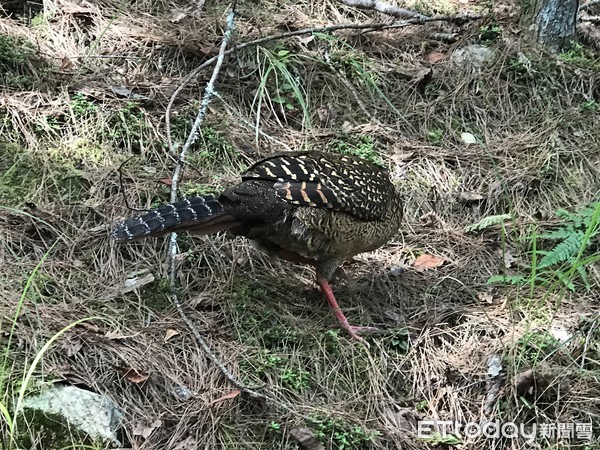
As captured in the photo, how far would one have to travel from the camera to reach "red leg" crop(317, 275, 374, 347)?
3619 mm

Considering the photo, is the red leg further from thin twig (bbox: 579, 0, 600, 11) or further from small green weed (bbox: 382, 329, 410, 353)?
thin twig (bbox: 579, 0, 600, 11)

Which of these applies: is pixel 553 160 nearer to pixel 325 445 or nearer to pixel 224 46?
pixel 224 46

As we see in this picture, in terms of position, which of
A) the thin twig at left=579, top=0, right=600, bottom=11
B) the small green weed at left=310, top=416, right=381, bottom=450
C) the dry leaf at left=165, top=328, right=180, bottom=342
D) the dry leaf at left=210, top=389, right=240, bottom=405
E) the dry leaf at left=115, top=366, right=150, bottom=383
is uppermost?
the thin twig at left=579, top=0, right=600, bottom=11

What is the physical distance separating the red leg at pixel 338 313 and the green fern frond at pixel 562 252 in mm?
1041

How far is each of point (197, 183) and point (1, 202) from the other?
A: 118 centimetres

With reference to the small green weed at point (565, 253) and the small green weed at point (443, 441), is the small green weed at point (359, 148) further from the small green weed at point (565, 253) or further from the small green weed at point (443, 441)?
the small green weed at point (443, 441)

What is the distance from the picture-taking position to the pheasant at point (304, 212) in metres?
3.39

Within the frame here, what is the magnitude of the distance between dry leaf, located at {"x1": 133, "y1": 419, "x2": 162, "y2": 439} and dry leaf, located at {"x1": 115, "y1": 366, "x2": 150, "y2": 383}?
0.22 metres

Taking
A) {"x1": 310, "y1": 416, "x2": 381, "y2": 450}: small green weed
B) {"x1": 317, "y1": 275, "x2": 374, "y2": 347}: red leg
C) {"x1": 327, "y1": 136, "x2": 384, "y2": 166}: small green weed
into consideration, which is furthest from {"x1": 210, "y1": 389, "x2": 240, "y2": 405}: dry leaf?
{"x1": 327, "y1": 136, "x2": 384, "y2": 166}: small green weed

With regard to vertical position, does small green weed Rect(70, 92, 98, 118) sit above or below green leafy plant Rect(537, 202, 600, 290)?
above

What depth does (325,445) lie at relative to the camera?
2992mm

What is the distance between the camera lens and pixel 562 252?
3.64m

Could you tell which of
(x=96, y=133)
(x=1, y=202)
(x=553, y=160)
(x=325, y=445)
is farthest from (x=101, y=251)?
(x=553, y=160)

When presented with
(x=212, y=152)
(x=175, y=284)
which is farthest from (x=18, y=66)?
(x=175, y=284)
